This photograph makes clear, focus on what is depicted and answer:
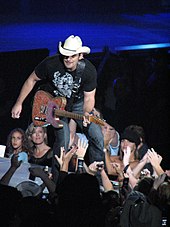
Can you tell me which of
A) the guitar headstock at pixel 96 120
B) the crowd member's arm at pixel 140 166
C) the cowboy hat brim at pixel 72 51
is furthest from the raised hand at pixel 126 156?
the cowboy hat brim at pixel 72 51

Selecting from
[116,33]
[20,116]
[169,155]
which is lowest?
[169,155]

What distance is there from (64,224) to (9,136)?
13.8 ft

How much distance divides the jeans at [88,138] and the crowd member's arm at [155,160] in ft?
2.05

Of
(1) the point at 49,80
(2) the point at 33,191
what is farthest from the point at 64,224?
(1) the point at 49,80

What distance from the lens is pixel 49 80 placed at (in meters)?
6.71

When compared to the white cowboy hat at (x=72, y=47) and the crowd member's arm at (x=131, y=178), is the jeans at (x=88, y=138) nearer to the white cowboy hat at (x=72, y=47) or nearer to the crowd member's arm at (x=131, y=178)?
the crowd member's arm at (x=131, y=178)

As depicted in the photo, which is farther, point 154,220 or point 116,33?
point 116,33

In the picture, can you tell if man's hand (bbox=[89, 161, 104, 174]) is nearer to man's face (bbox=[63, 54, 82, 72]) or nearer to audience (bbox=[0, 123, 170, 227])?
audience (bbox=[0, 123, 170, 227])

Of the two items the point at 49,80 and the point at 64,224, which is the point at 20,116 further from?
the point at 64,224

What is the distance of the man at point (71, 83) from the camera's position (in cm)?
661

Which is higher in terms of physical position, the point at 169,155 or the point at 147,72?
the point at 147,72

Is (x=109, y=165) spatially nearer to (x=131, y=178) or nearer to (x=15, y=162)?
(x=131, y=178)

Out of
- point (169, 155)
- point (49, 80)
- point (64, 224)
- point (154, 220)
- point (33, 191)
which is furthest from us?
point (169, 155)

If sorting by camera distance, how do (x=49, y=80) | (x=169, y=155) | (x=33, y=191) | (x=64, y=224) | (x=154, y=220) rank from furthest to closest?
1. (x=169, y=155)
2. (x=49, y=80)
3. (x=33, y=191)
4. (x=154, y=220)
5. (x=64, y=224)
